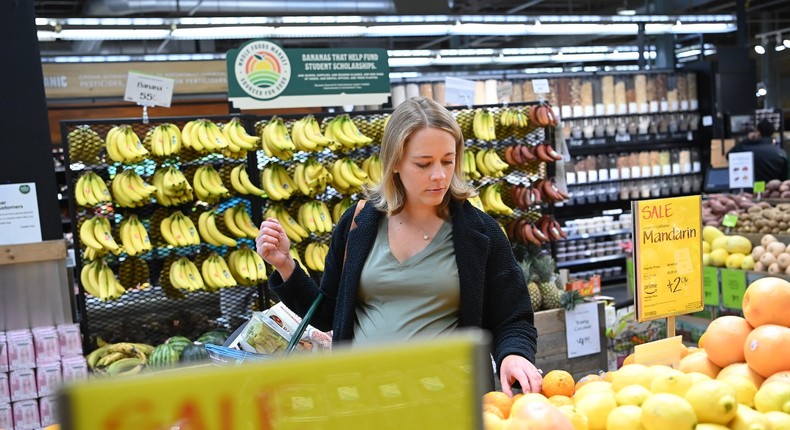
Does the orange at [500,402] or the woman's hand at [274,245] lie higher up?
the woman's hand at [274,245]

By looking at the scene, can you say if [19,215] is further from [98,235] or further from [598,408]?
[598,408]

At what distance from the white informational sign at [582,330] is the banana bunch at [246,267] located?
2.01 m

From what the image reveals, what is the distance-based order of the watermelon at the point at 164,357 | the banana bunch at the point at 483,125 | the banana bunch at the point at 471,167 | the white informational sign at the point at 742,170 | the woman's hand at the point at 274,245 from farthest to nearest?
the white informational sign at the point at 742,170 → the banana bunch at the point at 483,125 → the banana bunch at the point at 471,167 → the watermelon at the point at 164,357 → the woman's hand at the point at 274,245

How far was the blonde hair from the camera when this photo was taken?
2121 mm

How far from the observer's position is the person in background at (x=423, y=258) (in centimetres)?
213

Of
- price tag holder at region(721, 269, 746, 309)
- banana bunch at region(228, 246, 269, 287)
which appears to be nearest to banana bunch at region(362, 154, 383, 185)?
banana bunch at region(228, 246, 269, 287)

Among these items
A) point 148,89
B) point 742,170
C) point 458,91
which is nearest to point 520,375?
point 148,89

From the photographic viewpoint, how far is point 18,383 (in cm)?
405

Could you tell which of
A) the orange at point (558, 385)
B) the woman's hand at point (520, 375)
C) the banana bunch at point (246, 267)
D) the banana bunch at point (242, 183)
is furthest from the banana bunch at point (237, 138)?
the orange at point (558, 385)

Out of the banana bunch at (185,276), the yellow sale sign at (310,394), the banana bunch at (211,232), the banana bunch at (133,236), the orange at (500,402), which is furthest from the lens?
the banana bunch at (211,232)

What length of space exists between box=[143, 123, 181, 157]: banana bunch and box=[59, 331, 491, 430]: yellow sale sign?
387 centimetres

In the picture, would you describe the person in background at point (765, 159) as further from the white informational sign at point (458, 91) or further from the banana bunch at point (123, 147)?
the banana bunch at point (123, 147)

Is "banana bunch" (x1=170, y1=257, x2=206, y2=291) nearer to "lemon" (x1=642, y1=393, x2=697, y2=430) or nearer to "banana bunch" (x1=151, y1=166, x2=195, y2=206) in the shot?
"banana bunch" (x1=151, y1=166, x2=195, y2=206)

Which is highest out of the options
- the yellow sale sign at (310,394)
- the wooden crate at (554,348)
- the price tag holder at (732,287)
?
the yellow sale sign at (310,394)
